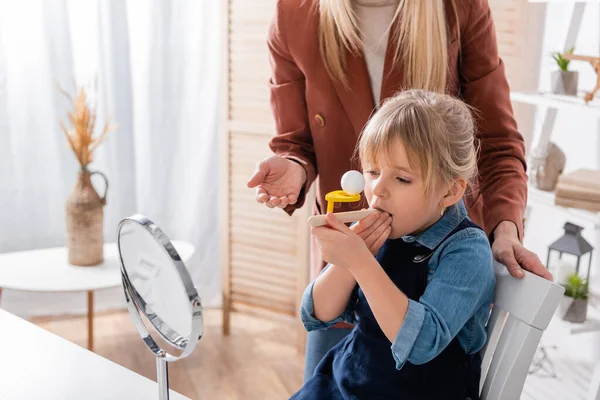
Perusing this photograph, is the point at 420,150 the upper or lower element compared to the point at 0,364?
upper

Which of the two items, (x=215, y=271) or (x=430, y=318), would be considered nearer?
(x=430, y=318)

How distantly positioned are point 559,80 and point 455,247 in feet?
4.25

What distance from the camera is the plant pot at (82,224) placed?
256cm

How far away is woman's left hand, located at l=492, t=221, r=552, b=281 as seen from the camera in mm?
1022

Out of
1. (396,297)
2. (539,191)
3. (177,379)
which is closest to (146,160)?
(177,379)

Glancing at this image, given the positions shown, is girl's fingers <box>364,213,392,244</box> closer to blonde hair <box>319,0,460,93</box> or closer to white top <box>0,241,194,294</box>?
blonde hair <box>319,0,460,93</box>

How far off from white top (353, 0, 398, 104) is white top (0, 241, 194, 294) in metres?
1.25

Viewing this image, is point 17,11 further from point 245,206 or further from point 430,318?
point 430,318

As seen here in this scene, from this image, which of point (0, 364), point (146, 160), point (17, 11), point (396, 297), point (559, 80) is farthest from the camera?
point (146, 160)

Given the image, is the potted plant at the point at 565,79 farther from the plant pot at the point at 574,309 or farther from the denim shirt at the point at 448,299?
the denim shirt at the point at 448,299

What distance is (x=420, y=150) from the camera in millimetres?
1027

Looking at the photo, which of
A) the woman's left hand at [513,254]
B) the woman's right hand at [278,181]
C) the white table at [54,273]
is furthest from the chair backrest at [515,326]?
the white table at [54,273]

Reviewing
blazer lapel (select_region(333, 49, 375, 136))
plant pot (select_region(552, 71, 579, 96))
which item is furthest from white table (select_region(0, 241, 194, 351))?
plant pot (select_region(552, 71, 579, 96))

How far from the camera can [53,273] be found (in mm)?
2514
